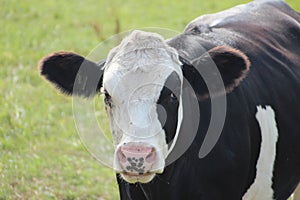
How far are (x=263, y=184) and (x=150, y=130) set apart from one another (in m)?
1.45

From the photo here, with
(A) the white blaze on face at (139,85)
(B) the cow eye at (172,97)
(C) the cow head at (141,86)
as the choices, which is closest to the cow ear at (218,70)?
(C) the cow head at (141,86)

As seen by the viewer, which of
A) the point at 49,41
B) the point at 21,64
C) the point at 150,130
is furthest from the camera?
the point at 49,41

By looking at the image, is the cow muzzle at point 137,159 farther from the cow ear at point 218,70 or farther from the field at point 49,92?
the field at point 49,92

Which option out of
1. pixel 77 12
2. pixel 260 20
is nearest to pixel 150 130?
pixel 260 20

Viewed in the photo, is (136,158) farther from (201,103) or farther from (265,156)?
(265,156)

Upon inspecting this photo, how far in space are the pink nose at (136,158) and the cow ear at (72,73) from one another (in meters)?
Answer: 0.83

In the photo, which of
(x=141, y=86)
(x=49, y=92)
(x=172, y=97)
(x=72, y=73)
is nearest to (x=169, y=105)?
(x=172, y=97)

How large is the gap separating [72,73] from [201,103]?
86cm

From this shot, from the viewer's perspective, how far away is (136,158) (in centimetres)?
411

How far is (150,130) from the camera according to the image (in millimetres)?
4254

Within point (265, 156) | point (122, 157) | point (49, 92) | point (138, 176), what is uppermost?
point (122, 157)

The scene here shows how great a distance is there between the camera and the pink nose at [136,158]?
4.11m

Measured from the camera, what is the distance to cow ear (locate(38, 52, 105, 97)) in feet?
16.0

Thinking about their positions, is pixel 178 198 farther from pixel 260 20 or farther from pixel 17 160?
pixel 17 160
